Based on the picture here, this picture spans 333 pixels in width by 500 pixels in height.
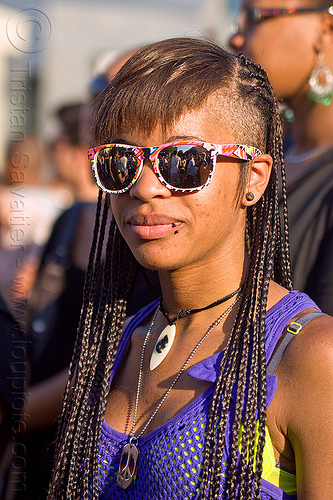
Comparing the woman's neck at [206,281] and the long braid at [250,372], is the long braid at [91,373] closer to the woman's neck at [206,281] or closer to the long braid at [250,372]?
the woman's neck at [206,281]

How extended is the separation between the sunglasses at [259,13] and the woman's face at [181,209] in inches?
50.7

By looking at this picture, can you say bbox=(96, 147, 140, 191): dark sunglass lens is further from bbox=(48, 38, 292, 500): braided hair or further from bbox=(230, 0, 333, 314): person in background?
bbox=(230, 0, 333, 314): person in background

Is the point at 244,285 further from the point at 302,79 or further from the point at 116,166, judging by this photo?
the point at 302,79

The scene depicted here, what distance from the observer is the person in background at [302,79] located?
2.46 metres

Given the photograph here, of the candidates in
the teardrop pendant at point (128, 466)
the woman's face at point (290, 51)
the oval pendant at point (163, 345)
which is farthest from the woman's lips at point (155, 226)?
the woman's face at point (290, 51)

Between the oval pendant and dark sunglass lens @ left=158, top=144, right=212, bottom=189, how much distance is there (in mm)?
515

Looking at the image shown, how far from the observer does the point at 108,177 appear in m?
1.88

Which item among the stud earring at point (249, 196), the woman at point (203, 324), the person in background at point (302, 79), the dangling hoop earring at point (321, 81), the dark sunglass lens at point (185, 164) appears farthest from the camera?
the dangling hoop earring at point (321, 81)

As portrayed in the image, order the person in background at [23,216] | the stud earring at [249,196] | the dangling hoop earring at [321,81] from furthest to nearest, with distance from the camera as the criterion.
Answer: the person in background at [23,216], the dangling hoop earring at [321,81], the stud earring at [249,196]

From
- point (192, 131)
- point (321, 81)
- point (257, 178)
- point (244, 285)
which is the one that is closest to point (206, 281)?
point (244, 285)

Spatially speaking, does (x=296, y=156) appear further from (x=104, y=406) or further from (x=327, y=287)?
(x=104, y=406)

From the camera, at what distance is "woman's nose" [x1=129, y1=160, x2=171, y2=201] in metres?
1.77

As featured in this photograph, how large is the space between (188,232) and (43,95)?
13147mm

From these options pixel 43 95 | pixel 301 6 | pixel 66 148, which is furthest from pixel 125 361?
pixel 43 95
